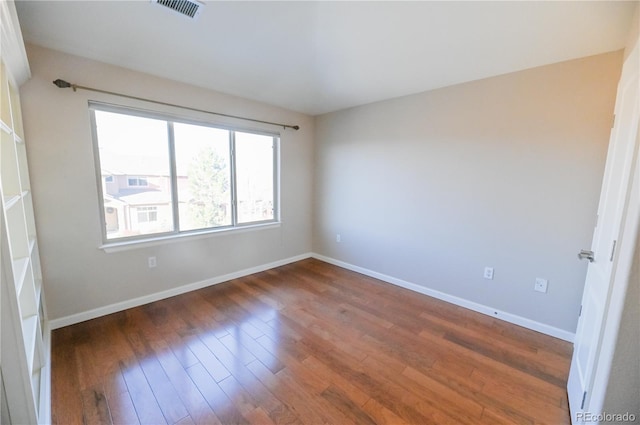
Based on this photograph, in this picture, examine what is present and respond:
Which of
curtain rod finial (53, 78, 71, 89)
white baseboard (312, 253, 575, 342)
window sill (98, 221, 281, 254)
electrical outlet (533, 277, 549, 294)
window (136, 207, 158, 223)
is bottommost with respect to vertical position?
white baseboard (312, 253, 575, 342)

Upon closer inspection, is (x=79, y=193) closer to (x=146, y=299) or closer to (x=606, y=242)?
(x=146, y=299)

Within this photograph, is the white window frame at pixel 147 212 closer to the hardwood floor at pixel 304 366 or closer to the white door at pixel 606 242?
the hardwood floor at pixel 304 366

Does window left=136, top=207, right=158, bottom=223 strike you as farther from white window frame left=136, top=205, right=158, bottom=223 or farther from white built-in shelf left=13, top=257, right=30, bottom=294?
white built-in shelf left=13, top=257, right=30, bottom=294

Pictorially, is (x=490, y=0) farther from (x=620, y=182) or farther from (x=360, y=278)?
(x=360, y=278)

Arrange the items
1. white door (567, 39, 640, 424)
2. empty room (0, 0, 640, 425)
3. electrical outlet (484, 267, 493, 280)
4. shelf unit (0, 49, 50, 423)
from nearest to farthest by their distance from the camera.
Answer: shelf unit (0, 49, 50, 423)
white door (567, 39, 640, 424)
empty room (0, 0, 640, 425)
electrical outlet (484, 267, 493, 280)

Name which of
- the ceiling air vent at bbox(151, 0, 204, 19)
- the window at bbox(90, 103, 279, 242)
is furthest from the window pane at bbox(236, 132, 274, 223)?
the ceiling air vent at bbox(151, 0, 204, 19)

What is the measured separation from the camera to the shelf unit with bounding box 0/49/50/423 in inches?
39.6

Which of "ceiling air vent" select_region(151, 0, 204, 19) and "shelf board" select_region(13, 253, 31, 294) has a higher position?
"ceiling air vent" select_region(151, 0, 204, 19)

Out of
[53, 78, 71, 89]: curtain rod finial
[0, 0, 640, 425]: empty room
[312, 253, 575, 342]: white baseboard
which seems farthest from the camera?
[312, 253, 575, 342]: white baseboard

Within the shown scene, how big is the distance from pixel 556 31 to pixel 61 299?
14.0 feet

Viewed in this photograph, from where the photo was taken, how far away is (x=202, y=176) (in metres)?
3.03

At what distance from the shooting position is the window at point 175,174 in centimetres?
241

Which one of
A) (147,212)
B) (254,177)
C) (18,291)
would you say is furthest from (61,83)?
(254,177)

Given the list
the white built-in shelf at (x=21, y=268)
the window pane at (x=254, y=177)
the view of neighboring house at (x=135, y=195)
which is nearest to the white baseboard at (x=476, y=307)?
the window pane at (x=254, y=177)
